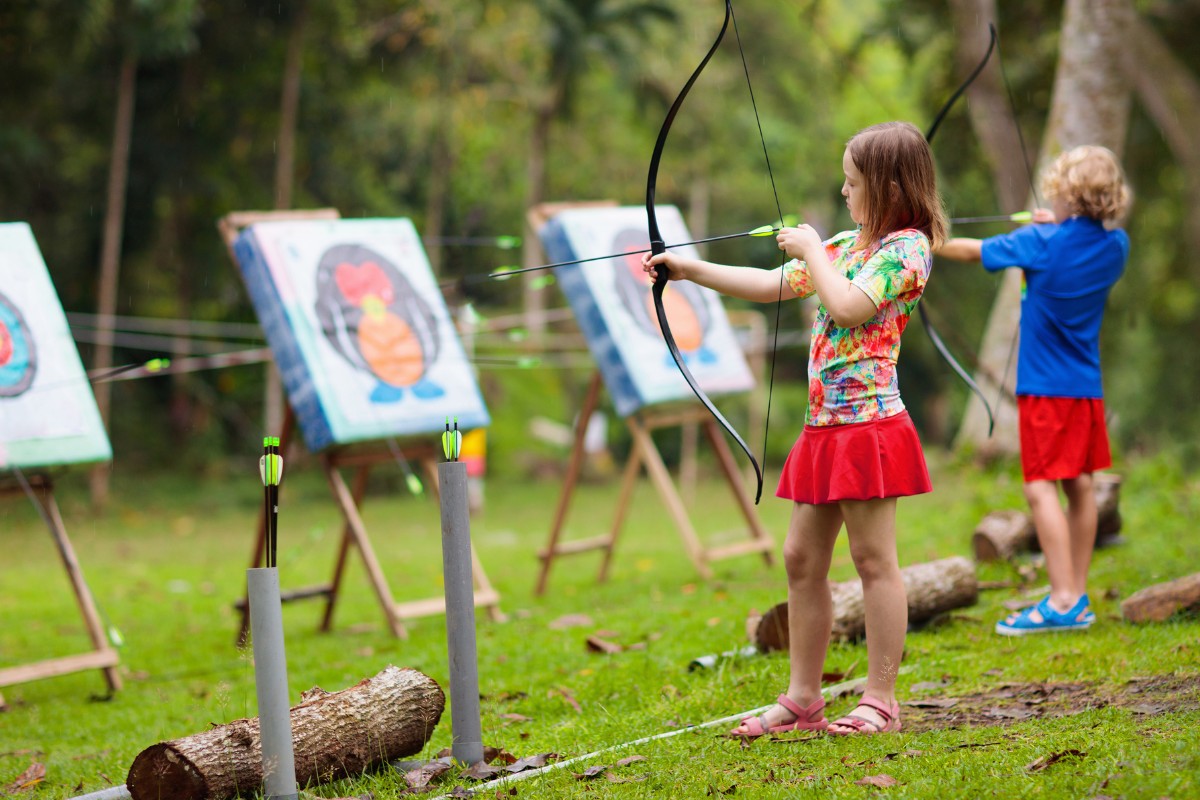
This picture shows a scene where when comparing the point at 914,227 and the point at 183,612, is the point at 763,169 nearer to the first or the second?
the point at 183,612

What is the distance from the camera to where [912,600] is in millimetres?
4137

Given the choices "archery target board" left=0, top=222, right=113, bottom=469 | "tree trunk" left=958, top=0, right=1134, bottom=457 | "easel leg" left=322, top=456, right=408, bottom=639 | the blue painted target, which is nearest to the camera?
"archery target board" left=0, top=222, right=113, bottom=469

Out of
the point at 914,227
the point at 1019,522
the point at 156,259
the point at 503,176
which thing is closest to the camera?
the point at 914,227

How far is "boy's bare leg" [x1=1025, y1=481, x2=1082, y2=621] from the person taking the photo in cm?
406

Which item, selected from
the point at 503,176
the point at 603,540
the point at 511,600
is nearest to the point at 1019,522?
the point at 603,540

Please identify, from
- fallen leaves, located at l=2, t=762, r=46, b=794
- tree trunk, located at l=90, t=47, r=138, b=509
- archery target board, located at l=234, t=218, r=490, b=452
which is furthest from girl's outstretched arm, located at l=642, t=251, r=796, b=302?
tree trunk, located at l=90, t=47, r=138, b=509

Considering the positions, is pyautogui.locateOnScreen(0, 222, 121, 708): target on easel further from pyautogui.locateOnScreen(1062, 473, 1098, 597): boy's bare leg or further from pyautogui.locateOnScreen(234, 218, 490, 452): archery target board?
pyautogui.locateOnScreen(1062, 473, 1098, 597): boy's bare leg

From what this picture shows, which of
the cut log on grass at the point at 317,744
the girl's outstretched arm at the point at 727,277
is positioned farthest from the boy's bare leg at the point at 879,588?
the cut log on grass at the point at 317,744

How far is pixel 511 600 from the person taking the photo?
6.22 metres

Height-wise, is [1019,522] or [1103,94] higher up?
[1103,94]

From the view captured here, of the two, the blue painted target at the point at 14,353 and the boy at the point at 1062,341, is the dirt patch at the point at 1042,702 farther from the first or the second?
the blue painted target at the point at 14,353

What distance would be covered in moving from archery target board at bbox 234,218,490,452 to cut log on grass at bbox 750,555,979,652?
1977 millimetres

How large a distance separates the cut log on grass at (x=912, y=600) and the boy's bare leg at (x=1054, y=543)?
12.5 inches

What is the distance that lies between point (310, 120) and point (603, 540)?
11685 mm
